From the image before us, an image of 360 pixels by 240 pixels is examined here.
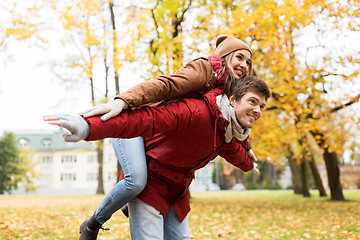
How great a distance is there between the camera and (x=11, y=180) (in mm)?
43344

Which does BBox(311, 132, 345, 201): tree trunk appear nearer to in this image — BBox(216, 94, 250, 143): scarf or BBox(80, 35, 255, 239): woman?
BBox(80, 35, 255, 239): woman

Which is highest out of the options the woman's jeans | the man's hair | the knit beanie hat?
the knit beanie hat

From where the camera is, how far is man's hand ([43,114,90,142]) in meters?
1.74

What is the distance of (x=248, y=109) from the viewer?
2297 mm

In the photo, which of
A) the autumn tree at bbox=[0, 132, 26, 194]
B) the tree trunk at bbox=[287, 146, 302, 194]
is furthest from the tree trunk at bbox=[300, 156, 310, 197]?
the autumn tree at bbox=[0, 132, 26, 194]

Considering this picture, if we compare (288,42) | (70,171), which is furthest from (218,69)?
(70,171)

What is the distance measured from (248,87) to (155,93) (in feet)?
2.22

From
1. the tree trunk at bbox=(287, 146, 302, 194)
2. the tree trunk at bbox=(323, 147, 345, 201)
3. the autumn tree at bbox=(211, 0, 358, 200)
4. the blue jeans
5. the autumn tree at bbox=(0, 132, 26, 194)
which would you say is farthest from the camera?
the autumn tree at bbox=(0, 132, 26, 194)

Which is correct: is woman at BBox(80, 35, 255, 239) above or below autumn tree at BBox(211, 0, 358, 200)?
below

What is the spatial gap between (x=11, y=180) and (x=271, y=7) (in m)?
43.7

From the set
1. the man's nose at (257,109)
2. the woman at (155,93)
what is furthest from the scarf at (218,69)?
the man's nose at (257,109)

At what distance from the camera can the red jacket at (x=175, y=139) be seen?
197 centimetres

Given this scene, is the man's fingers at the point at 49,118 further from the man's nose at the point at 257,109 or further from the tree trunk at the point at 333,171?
the tree trunk at the point at 333,171

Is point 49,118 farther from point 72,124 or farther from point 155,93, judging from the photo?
point 155,93
